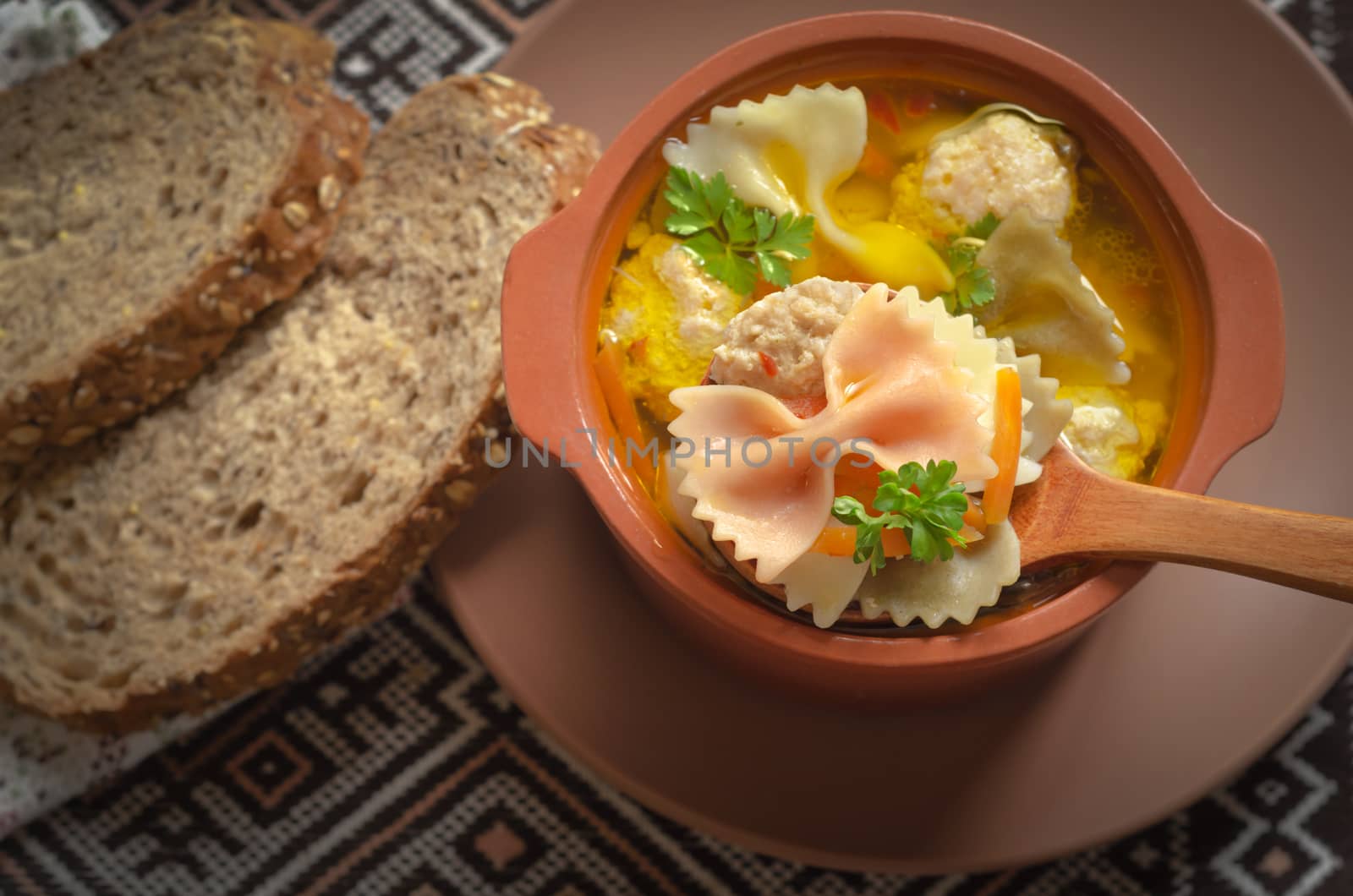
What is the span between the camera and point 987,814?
7.50 feet

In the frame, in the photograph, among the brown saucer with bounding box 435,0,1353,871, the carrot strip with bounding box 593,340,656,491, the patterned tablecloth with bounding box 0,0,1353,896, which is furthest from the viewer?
the patterned tablecloth with bounding box 0,0,1353,896

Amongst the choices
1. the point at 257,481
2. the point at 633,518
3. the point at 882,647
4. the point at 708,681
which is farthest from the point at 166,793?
the point at 882,647

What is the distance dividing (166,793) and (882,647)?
6.43 ft

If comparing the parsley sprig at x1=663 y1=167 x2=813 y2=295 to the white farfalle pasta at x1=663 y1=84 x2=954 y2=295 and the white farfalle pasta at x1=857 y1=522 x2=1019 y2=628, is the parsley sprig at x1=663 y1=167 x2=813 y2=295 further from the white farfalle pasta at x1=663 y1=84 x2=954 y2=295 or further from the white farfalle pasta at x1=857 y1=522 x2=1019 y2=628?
the white farfalle pasta at x1=857 y1=522 x2=1019 y2=628

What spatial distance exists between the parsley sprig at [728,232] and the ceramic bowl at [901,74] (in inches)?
2.9

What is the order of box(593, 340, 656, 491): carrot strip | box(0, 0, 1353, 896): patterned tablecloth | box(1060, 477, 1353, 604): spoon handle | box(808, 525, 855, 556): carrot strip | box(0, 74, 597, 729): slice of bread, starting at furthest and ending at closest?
box(0, 0, 1353, 896): patterned tablecloth → box(0, 74, 597, 729): slice of bread → box(593, 340, 656, 491): carrot strip → box(808, 525, 855, 556): carrot strip → box(1060, 477, 1353, 604): spoon handle

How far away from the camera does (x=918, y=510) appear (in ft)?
5.57

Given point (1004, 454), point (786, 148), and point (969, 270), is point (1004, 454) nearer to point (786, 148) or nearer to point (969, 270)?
point (969, 270)

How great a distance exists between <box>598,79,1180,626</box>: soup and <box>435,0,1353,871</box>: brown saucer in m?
0.41

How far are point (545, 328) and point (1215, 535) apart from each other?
3.69ft

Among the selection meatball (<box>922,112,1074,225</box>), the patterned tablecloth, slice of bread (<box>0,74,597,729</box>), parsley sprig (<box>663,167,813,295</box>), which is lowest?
the patterned tablecloth

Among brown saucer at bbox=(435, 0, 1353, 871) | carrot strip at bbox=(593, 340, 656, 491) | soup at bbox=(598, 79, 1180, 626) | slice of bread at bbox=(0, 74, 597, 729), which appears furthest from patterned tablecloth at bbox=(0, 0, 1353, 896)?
soup at bbox=(598, 79, 1180, 626)

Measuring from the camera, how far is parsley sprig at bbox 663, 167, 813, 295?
2.12 meters

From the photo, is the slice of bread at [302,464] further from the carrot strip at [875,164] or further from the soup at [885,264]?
the carrot strip at [875,164]
